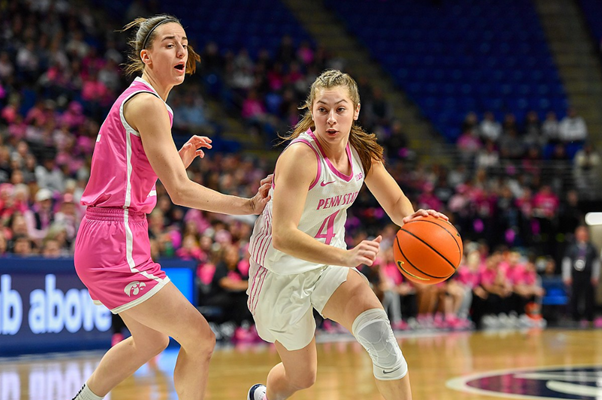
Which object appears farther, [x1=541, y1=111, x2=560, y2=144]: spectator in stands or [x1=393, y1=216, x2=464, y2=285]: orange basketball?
[x1=541, y1=111, x2=560, y2=144]: spectator in stands

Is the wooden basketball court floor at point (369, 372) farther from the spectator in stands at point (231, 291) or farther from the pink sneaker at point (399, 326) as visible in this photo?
the pink sneaker at point (399, 326)

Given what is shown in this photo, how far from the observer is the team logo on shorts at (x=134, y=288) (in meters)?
3.39

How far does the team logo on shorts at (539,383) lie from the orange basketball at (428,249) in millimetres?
2137

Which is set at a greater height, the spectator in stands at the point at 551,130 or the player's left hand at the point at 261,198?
the spectator in stands at the point at 551,130

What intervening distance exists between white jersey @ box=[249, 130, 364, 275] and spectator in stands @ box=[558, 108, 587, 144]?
47.0 ft

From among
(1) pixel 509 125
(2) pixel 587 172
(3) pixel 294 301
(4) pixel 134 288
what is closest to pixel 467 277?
(2) pixel 587 172

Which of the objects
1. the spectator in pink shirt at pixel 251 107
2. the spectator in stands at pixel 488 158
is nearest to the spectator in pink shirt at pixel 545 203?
the spectator in stands at pixel 488 158

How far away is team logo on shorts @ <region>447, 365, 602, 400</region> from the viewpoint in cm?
553

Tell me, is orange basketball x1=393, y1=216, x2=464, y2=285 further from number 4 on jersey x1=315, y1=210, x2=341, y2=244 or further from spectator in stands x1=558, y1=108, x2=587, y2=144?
spectator in stands x1=558, y1=108, x2=587, y2=144

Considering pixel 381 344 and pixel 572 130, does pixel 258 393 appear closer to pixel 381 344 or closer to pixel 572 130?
pixel 381 344

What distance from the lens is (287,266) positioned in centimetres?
381

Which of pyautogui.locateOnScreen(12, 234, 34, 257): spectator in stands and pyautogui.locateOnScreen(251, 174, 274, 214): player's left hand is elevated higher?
pyautogui.locateOnScreen(251, 174, 274, 214): player's left hand

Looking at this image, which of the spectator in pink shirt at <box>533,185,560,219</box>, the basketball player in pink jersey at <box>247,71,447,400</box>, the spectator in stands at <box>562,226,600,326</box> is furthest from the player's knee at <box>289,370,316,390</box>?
the spectator in pink shirt at <box>533,185,560,219</box>

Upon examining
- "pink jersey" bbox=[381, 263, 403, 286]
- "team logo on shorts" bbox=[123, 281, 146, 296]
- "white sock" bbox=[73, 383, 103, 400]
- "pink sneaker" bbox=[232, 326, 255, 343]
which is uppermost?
"team logo on shorts" bbox=[123, 281, 146, 296]
